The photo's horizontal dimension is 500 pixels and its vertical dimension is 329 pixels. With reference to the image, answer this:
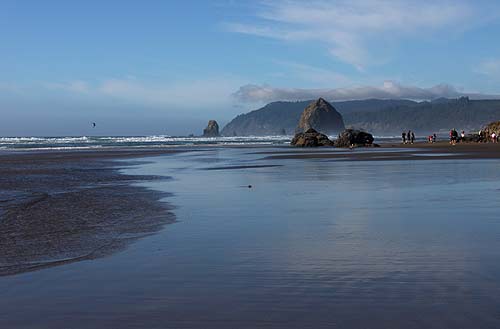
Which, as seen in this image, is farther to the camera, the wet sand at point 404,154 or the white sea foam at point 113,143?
the white sea foam at point 113,143

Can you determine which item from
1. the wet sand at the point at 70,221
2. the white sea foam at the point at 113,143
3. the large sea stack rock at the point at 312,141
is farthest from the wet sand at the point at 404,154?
the white sea foam at the point at 113,143

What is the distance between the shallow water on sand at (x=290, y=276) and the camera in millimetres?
5094

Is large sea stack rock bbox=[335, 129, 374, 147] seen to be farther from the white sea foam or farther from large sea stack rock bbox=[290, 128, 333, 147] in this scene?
the white sea foam

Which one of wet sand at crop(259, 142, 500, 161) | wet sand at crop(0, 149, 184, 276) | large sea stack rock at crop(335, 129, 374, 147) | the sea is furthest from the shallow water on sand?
the sea

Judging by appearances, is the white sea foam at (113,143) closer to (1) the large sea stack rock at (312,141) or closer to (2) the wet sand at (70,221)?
(1) the large sea stack rock at (312,141)

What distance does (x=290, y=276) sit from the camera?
655cm

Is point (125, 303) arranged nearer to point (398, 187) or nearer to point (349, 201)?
point (349, 201)

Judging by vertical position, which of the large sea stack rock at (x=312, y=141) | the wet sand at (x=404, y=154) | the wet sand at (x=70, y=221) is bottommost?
the wet sand at (x=70, y=221)

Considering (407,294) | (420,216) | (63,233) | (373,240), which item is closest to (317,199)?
(420,216)

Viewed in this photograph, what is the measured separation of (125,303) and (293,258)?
8.93ft

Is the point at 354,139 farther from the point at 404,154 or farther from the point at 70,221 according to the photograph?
the point at 70,221

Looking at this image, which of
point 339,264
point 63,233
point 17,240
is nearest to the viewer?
point 339,264

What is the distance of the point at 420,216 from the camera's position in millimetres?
10930

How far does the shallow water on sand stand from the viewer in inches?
201
